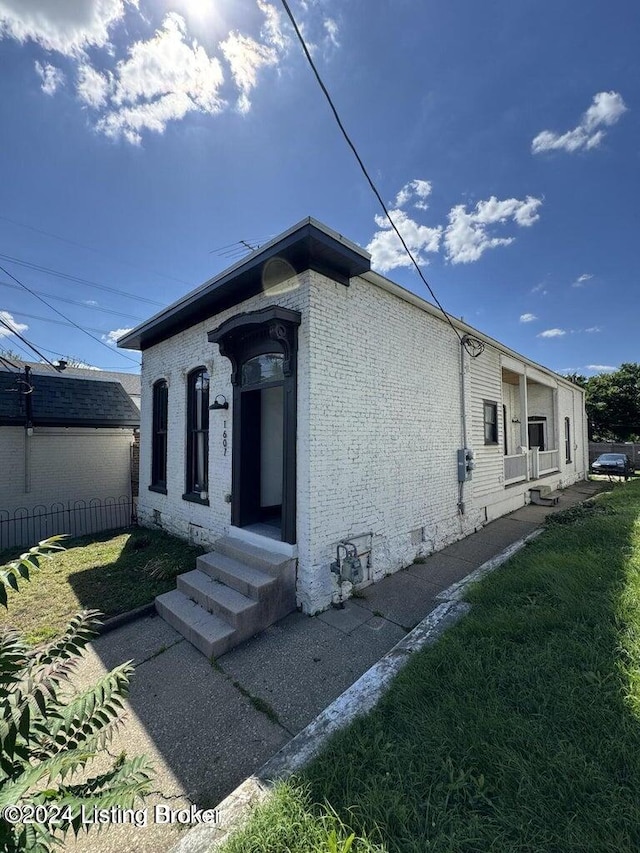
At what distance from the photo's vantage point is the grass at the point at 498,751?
1.68m

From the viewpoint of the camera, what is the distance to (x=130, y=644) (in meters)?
4.03

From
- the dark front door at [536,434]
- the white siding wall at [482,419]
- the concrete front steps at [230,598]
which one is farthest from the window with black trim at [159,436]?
the dark front door at [536,434]

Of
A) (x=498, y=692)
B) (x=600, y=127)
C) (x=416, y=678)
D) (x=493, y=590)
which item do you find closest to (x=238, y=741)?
(x=416, y=678)

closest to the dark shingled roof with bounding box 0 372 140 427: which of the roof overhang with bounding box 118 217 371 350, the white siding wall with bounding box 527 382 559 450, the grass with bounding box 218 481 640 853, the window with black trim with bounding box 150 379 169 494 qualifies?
the window with black trim with bounding box 150 379 169 494

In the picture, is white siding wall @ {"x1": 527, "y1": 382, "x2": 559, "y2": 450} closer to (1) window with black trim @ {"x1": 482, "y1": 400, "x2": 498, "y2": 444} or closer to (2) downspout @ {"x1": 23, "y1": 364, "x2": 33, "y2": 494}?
(1) window with black trim @ {"x1": 482, "y1": 400, "x2": 498, "y2": 444}

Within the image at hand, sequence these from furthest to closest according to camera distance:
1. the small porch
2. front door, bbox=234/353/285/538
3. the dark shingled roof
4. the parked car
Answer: the parked car
the small porch
the dark shingled roof
front door, bbox=234/353/285/538

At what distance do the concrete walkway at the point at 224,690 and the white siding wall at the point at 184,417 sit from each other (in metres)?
1.34

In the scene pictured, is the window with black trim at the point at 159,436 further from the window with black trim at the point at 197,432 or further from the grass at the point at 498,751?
the grass at the point at 498,751

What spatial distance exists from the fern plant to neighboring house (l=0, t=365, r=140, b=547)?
8.94m

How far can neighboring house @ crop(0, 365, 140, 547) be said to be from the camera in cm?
907

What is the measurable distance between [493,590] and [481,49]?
7.11m

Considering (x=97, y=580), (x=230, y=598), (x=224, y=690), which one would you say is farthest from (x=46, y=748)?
(x=97, y=580)

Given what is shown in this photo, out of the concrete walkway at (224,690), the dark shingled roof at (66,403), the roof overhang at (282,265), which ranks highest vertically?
the roof overhang at (282,265)

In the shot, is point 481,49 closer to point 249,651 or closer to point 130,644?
point 249,651
